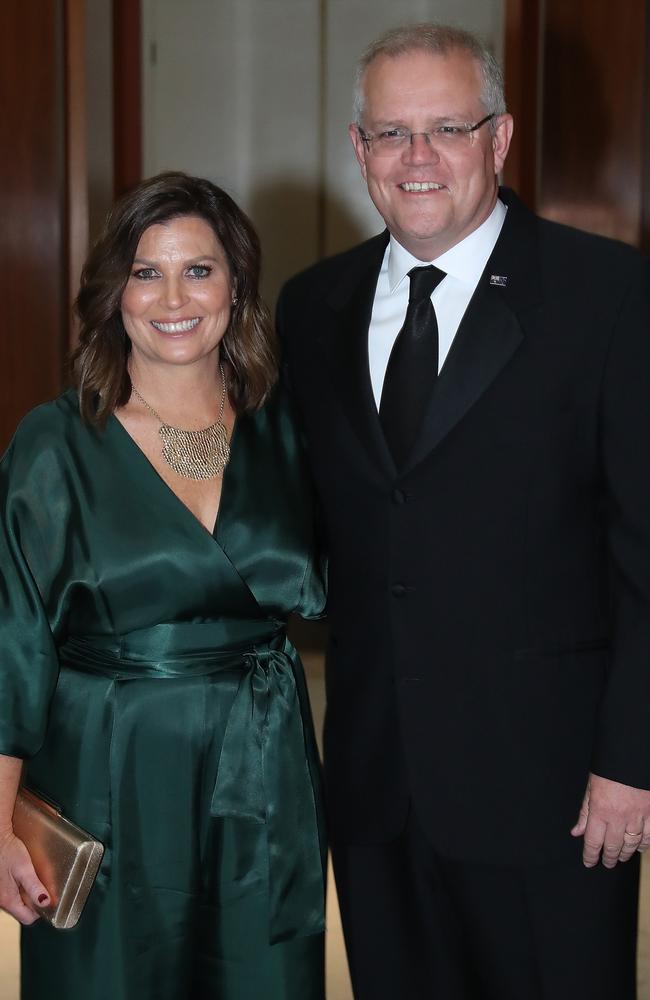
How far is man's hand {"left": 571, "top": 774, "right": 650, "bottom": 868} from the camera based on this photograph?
6.09 ft

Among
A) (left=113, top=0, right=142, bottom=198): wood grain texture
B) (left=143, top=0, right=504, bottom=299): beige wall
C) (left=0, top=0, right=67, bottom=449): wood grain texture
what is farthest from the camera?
(left=143, top=0, right=504, bottom=299): beige wall

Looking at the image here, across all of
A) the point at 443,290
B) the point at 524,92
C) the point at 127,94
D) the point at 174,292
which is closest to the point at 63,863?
the point at 174,292

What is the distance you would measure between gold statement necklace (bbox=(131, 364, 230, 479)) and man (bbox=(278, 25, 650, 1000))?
0.51 ft

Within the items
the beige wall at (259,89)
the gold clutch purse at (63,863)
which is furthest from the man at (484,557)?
the beige wall at (259,89)

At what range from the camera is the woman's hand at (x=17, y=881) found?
1847 millimetres

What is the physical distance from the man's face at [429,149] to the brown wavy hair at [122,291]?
0.27 m

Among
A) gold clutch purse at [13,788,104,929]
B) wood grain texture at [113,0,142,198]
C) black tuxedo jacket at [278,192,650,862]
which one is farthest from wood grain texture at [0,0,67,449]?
gold clutch purse at [13,788,104,929]

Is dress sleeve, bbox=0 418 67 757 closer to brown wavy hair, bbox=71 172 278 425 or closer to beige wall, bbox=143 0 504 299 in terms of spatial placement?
brown wavy hair, bbox=71 172 278 425

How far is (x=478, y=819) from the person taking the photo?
1.93 metres

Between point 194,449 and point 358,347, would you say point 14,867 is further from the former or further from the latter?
point 358,347

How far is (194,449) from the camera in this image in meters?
2.03

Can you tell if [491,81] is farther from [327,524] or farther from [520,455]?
[327,524]

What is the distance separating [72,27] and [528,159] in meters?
1.86

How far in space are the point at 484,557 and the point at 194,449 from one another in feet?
1.63
